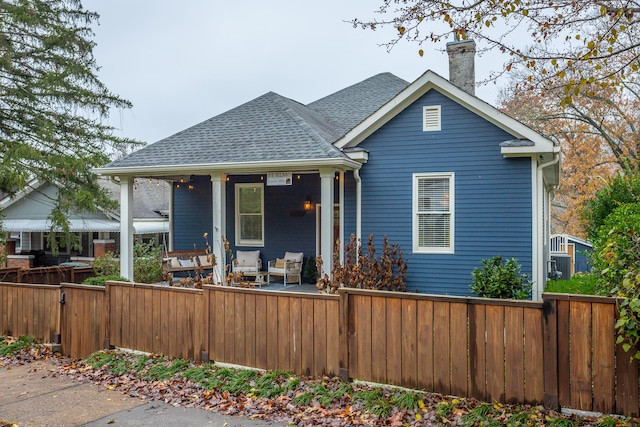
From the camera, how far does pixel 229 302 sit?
22.2 ft

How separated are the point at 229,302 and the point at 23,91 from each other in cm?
1225

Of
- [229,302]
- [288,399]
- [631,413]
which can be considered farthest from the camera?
[229,302]

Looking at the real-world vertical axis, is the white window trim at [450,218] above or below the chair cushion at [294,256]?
above

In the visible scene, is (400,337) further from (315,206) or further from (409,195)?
(315,206)

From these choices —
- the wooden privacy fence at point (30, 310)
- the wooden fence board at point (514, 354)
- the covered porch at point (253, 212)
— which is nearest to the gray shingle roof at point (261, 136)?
the covered porch at point (253, 212)

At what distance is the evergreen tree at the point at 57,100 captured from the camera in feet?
47.5

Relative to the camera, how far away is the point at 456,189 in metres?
10.3

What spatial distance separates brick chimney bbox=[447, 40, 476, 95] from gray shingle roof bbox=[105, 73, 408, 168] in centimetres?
322

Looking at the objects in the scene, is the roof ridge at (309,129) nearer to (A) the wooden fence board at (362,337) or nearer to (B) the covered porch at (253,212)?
(B) the covered porch at (253,212)

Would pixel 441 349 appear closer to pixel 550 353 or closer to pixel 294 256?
pixel 550 353

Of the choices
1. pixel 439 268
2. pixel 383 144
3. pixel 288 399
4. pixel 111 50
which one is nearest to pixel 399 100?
pixel 383 144

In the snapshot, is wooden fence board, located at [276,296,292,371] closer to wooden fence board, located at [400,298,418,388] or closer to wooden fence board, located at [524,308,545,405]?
wooden fence board, located at [400,298,418,388]

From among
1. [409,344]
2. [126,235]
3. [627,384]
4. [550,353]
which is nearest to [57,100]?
[126,235]

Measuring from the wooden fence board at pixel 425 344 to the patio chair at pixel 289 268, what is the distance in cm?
702
